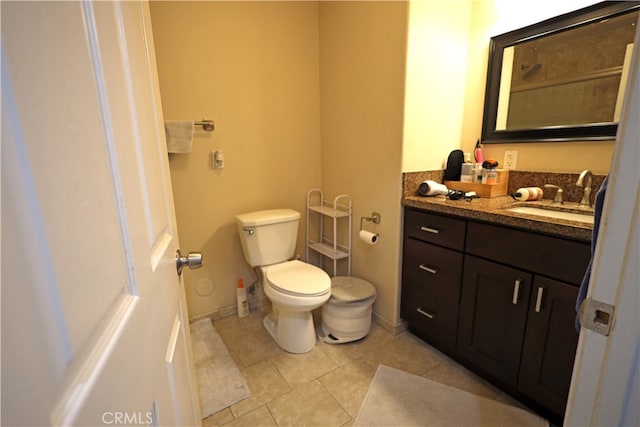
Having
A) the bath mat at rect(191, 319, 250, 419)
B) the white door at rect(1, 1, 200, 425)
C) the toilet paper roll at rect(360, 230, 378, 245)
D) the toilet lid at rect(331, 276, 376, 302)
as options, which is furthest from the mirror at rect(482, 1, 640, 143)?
the bath mat at rect(191, 319, 250, 419)

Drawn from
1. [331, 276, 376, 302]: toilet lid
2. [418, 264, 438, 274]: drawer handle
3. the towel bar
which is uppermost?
the towel bar

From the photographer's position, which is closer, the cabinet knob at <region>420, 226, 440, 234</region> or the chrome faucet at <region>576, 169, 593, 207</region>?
the chrome faucet at <region>576, 169, 593, 207</region>

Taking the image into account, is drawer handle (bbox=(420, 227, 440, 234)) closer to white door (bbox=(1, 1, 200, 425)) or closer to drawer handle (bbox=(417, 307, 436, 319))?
drawer handle (bbox=(417, 307, 436, 319))

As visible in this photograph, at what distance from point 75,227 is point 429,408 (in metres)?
1.62

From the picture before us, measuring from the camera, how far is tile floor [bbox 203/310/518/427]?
137 cm

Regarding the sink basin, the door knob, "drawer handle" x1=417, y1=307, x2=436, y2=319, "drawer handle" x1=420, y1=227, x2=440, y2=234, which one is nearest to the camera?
the door knob

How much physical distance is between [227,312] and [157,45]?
1794 mm

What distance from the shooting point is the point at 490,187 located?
167 centimetres

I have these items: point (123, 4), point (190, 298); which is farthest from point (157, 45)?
point (190, 298)

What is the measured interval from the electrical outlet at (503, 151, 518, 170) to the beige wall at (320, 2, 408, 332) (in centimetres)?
66

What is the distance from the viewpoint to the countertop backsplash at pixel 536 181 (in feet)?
4.93

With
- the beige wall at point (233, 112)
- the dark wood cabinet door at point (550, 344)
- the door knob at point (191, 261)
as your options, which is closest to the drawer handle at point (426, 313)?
the dark wood cabinet door at point (550, 344)

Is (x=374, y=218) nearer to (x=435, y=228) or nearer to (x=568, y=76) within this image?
(x=435, y=228)

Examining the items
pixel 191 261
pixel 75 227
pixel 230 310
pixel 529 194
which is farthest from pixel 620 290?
pixel 230 310
